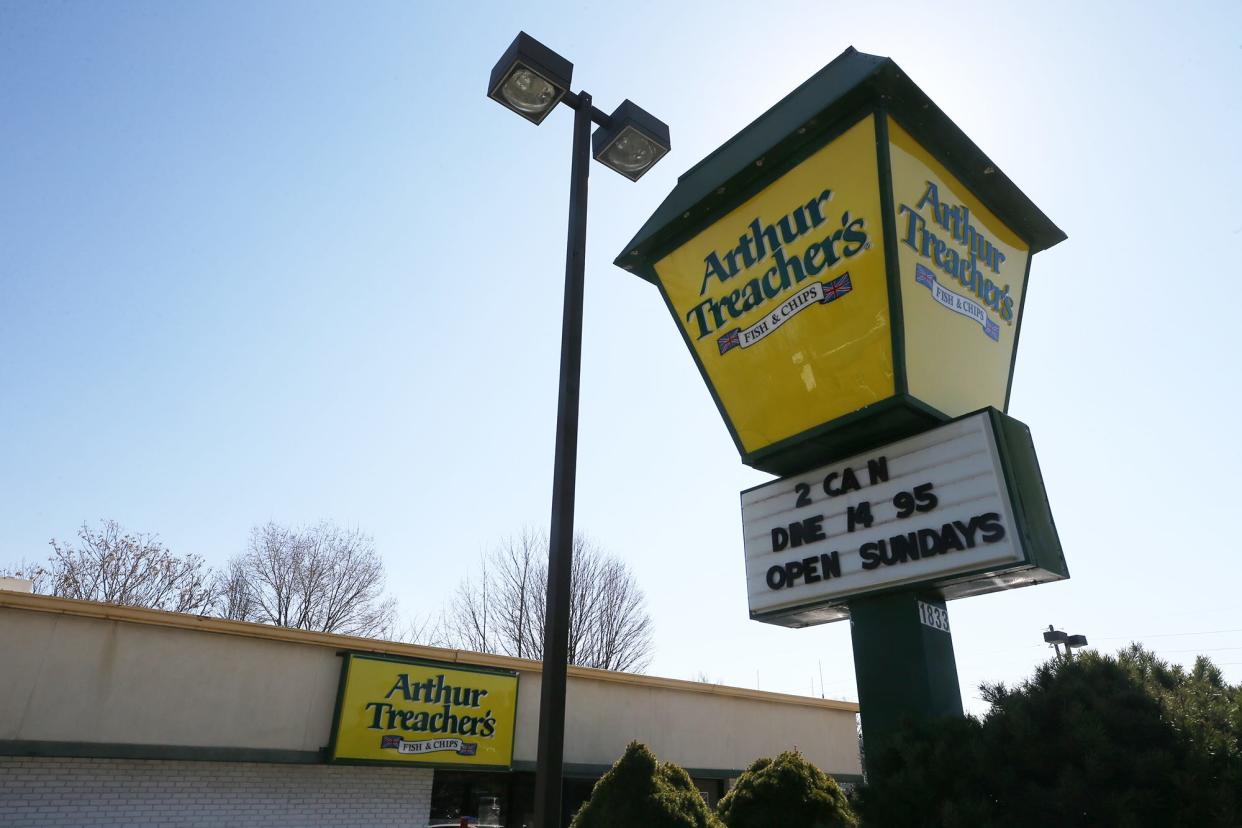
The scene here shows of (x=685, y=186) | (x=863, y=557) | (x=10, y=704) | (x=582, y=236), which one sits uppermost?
(x=685, y=186)

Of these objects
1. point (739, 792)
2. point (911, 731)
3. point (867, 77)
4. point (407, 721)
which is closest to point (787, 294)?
point (867, 77)

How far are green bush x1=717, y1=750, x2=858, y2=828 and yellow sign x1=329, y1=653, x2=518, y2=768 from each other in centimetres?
840

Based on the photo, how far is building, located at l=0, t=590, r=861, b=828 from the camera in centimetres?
A: 1158

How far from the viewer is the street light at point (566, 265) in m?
4.98

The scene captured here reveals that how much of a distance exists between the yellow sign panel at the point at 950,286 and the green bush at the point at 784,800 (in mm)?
3702

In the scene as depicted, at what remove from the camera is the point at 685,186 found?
29.9ft

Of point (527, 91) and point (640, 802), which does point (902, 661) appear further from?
point (527, 91)

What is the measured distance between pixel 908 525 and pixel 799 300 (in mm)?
2276

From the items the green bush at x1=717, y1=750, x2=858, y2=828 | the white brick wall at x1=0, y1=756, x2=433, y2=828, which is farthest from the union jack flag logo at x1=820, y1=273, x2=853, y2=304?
the white brick wall at x1=0, y1=756, x2=433, y2=828

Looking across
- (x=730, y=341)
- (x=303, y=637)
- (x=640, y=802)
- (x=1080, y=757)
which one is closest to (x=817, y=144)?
(x=730, y=341)

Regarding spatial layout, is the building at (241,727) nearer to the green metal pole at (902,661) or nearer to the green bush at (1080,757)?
the green metal pole at (902,661)

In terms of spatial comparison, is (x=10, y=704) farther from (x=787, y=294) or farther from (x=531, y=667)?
(x=787, y=294)

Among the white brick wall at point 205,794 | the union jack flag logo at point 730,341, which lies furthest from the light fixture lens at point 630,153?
the white brick wall at point 205,794

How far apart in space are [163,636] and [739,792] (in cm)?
965
